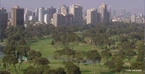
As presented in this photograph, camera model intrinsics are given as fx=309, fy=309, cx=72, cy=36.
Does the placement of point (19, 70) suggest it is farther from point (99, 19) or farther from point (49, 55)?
point (99, 19)

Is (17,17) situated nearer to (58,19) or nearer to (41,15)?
(58,19)

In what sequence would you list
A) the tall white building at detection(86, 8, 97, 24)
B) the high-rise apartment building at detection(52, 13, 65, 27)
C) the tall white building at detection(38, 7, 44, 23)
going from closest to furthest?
1. the high-rise apartment building at detection(52, 13, 65, 27)
2. the tall white building at detection(86, 8, 97, 24)
3. the tall white building at detection(38, 7, 44, 23)

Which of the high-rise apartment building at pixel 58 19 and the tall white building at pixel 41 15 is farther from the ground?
the tall white building at pixel 41 15

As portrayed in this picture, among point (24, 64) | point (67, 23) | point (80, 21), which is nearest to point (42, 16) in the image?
point (80, 21)

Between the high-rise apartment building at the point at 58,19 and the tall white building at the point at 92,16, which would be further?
the tall white building at the point at 92,16

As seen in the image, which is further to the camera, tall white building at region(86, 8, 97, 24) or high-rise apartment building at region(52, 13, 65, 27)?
tall white building at region(86, 8, 97, 24)

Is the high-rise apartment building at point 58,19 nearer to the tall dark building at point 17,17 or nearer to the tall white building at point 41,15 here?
the tall dark building at point 17,17

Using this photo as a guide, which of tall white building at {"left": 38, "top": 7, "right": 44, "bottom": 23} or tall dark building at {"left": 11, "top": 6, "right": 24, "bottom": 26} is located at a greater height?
tall white building at {"left": 38, "top": 7, "right": 44, "bottom": 23}

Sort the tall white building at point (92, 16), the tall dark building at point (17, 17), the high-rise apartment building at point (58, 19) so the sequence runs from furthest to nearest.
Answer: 1. the tall white building at point (92, 16)
2. the high-rise apartment building at point (58, 19)
3. the tall dark building at point (17, 17)

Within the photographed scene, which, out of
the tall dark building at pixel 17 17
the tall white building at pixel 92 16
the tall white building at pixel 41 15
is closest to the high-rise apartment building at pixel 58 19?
the tall white building at pixel 92 16

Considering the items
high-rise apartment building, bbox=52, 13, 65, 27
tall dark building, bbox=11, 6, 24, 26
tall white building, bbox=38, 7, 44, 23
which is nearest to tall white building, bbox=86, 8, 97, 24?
high-rise apartment building, bbox=52, 13, 65, 27

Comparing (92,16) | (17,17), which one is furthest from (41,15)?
(17,17)

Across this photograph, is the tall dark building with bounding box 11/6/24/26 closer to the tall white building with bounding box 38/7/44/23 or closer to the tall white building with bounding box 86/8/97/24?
the tall white building with bounding box 86/8/97/24
